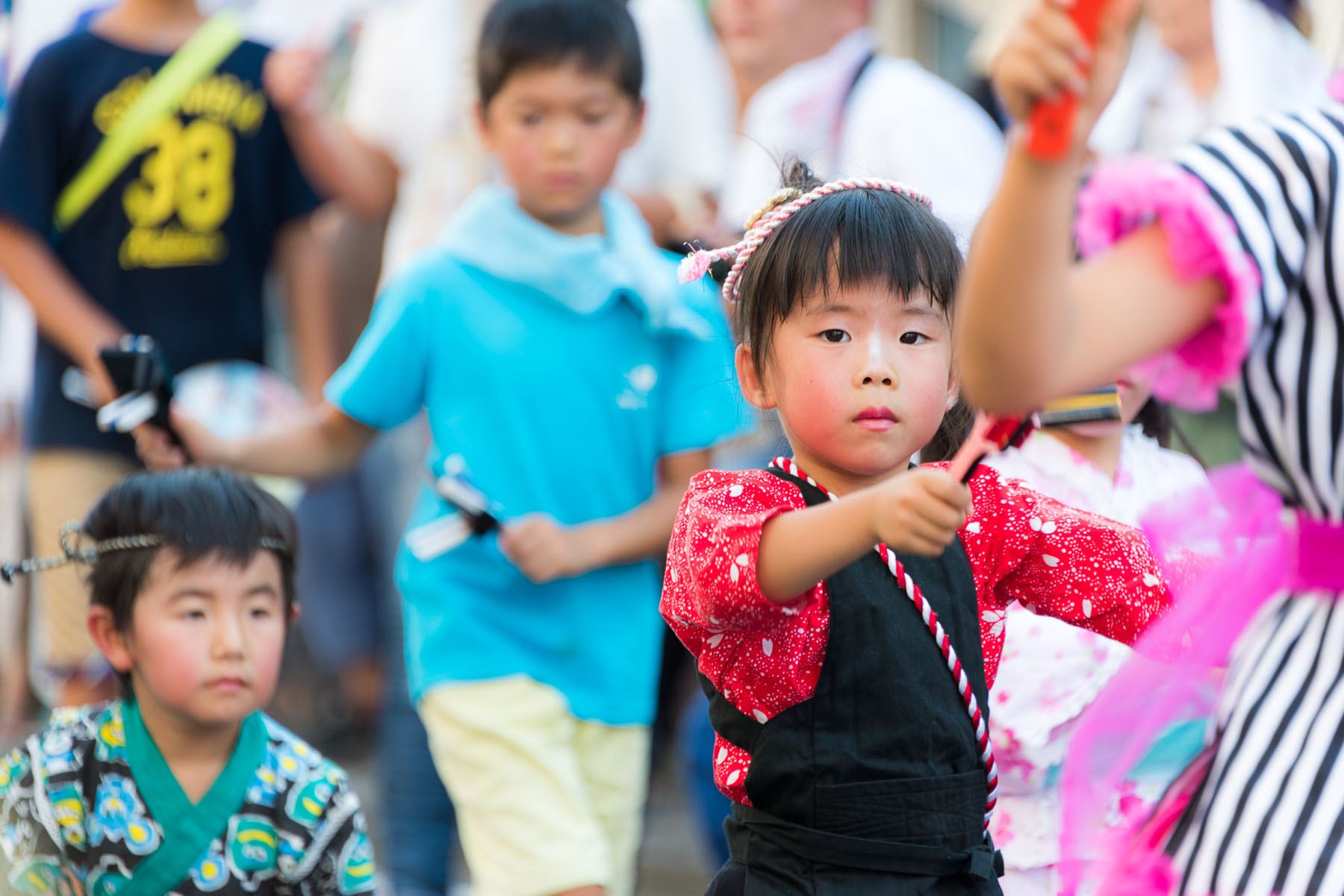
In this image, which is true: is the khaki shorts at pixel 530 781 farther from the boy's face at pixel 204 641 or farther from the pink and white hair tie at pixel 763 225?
the pink and white hair tie at pixel 763 225

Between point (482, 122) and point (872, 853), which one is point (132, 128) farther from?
point (872, 853)

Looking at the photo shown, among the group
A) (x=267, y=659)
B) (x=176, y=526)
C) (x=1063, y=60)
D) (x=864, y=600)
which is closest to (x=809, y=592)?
(x=864, y=600)

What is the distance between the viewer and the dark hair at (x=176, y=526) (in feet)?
8.56

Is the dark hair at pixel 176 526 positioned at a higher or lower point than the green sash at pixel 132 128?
lower

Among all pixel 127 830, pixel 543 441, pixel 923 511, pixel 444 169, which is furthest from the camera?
pixel 444 169

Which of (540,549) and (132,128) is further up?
(132,128)

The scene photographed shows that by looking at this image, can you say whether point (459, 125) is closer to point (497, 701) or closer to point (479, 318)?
point (479, 318)

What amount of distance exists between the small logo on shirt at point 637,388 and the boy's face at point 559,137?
1.08ft

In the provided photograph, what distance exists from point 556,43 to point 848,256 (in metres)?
1.50

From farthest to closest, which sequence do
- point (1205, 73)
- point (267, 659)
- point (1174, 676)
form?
1. point (1205, 73)
2. point (267, 659)
3. point (1174, 676)

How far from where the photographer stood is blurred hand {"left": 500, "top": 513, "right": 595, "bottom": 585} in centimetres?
309

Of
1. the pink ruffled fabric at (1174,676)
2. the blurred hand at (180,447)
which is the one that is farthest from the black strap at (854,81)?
the pink ruffled fabric at (1174,676)

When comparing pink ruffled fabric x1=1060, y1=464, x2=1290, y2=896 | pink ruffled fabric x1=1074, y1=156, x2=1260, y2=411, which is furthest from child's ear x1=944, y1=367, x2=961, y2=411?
pink ruffled fabric x1=1074, y1=156, x2=1260, y2=411

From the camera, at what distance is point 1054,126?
1.36m
